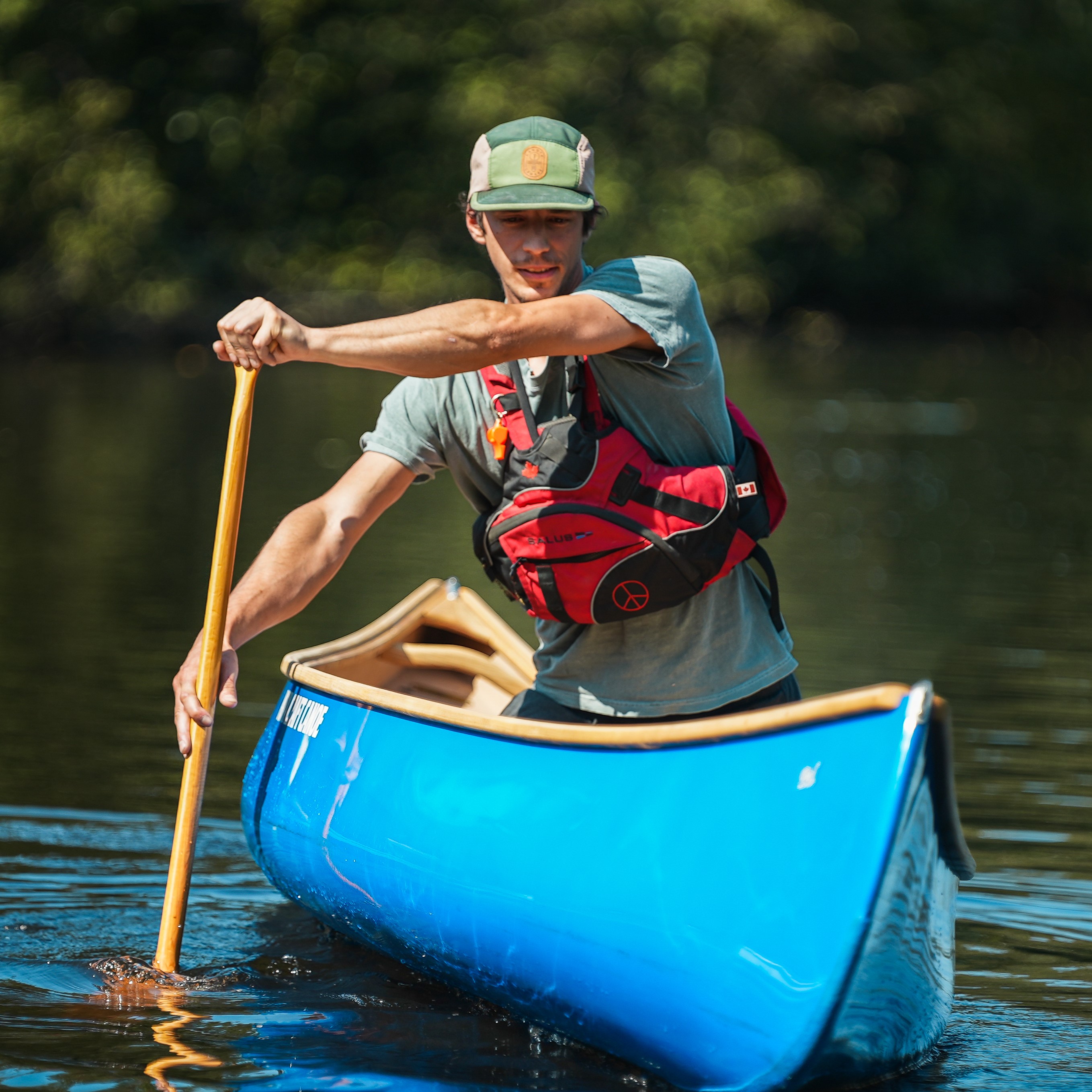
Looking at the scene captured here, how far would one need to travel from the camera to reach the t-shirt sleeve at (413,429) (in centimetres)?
333

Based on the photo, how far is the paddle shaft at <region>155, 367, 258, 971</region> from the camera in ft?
11.0

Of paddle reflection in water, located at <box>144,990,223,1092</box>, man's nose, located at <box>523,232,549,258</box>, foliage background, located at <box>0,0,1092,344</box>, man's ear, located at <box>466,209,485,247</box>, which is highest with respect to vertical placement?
foliage background, located at <box>0,0,1092,344</box>

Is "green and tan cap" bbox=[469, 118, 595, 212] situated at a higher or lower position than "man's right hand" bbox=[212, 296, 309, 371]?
higher

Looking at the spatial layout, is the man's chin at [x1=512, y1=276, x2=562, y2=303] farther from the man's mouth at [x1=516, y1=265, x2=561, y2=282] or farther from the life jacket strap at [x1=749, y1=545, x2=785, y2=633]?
the life jacket strap at [x1=749, y1=545, x2=785, y2=633]

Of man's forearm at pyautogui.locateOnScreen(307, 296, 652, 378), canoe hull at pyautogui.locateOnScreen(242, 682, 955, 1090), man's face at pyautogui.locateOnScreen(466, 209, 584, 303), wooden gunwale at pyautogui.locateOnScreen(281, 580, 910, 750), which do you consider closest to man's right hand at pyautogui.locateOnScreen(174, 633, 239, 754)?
wooden gunwale at pyautogui.locateOnScreen(281, 580, 910, 750)

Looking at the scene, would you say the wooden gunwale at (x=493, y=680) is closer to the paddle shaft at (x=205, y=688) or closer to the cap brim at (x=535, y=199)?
the paddle shaft at (x=205, y=688)

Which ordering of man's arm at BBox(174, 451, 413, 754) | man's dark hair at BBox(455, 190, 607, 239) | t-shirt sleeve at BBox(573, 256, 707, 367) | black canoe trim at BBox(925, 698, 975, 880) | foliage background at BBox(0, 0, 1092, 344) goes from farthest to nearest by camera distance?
foliage background at BBox(0, 0, 1092, 344), man's arm at BBox(174, 451, 413, 754), man's dark hair at BBox(455, 190, 607, 239), t-shirt sleeve at BBox(573, 256, 707, 367), black canoe trim at BBox(925, 698, 975, 880)

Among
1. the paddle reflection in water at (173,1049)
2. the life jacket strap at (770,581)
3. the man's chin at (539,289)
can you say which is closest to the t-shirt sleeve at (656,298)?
the man's chin at (539,289)

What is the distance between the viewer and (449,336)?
2742mm

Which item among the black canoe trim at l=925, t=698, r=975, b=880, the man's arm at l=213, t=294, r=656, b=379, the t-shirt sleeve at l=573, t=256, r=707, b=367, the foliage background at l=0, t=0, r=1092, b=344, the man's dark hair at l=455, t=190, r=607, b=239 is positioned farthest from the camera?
the foliage background at l=0, t=0, r=1092, b=344

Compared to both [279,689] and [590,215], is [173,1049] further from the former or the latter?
[279,689]

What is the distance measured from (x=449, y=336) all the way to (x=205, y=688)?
1.04 metres

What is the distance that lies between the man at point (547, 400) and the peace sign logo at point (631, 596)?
74 mm

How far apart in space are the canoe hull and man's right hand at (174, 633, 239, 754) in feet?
1.05
